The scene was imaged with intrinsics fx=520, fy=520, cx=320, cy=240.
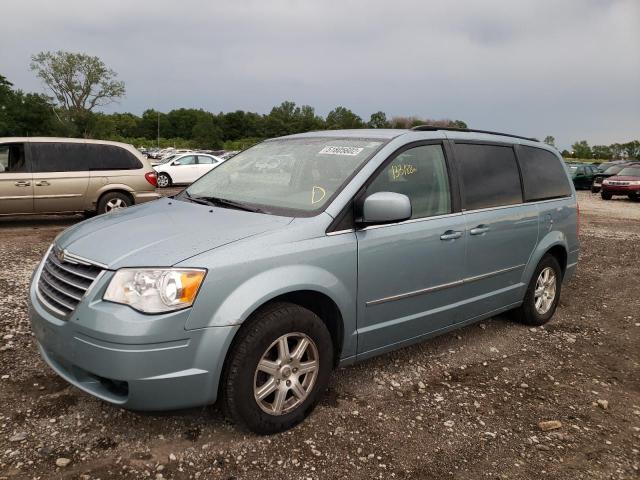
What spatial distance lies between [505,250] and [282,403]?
7.60 feet

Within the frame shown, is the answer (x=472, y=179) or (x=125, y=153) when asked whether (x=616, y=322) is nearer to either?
(x=472, y=179)

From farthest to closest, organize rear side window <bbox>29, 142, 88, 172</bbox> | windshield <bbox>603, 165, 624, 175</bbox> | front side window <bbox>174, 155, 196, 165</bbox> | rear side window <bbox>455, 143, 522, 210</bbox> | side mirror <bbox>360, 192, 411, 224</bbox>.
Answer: windshield <bbox>603, 165, 624, 175</bbox> < front side window <bbox>174, 155, 196, 165</bbox> < rear side window <bbox>29, 142, 88, 172</bbox> < rear side window <bbox>455, 143, 522, 210</bbox> < side mirror <bbox>360, 192, 411, 224</bbox>

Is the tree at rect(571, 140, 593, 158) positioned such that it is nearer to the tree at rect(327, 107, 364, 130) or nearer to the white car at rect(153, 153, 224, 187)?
the tree at rect(327, 107, 364, 130)

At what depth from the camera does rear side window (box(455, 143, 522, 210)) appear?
13.0 ft

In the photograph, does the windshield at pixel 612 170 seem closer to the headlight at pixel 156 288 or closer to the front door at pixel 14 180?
the front door at pixel 14 180

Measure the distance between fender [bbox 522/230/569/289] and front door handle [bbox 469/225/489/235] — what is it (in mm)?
826

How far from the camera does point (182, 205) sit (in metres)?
3.55

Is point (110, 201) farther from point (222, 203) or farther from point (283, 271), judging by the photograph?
point (283, 271)

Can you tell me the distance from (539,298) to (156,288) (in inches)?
147

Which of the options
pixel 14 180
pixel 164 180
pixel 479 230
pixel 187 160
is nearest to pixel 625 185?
pixel 187 160

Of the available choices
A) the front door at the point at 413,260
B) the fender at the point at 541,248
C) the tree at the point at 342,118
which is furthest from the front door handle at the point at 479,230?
the tree at the point at 342,118

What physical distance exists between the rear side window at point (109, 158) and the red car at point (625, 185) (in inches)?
730

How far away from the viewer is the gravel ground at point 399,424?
2678mm

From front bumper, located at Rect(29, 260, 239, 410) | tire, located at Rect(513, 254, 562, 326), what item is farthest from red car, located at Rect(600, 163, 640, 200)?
front bumper, located at Rect(29, 260, 239, 410)
